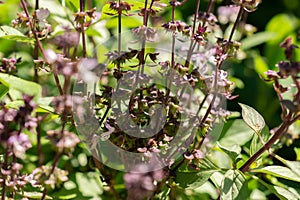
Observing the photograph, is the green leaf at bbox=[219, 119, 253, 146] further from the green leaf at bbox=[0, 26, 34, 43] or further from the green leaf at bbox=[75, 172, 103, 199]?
the green leaf at bbox=[0, 26, 34, 43]

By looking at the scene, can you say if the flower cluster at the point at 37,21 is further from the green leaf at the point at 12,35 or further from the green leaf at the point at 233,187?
the green leaf at the point at 233,187

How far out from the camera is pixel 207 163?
56.3 inches

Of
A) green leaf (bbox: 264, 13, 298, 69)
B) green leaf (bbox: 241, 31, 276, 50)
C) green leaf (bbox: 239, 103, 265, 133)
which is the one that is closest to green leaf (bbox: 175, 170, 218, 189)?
green leaf (bbox: 239, 103, 265, 133)

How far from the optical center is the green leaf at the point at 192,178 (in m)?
1.31

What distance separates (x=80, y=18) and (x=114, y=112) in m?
0.25

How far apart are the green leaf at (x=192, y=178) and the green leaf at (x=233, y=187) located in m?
0.05

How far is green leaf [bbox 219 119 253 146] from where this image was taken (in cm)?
177

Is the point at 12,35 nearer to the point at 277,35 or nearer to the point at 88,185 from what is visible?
the point at 88,185

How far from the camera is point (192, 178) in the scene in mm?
1336

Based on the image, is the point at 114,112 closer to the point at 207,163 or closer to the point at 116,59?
the point at 116,59

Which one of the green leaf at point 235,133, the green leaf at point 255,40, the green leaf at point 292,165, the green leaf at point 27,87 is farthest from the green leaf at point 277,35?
the green leaf at point 27,87

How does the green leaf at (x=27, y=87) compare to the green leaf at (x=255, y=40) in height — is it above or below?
above

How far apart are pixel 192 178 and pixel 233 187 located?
113mm

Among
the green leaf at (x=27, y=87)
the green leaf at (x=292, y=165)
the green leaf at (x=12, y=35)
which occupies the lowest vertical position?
the green leaf at (x=292, y=165)
